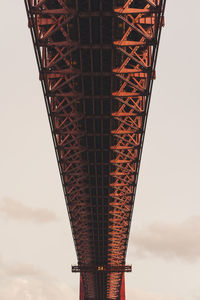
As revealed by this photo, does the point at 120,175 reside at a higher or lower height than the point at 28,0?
higher

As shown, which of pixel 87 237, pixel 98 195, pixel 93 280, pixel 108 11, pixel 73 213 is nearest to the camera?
pixel 108 11

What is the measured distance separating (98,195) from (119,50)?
1959 centimetres

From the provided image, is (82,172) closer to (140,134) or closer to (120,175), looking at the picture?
(120,175)

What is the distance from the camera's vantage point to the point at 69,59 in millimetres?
19344

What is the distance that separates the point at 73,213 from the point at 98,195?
5.95 m

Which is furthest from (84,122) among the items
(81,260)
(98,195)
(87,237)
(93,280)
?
(93,280)

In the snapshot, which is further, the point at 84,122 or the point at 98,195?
the point at 98,195

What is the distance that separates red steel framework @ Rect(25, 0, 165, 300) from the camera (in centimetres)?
1650

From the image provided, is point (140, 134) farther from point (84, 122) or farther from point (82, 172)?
point (82, 172)

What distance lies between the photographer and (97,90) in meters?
20.9

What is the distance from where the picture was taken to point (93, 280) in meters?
67.8

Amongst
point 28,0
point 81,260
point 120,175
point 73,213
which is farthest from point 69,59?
point 81,260

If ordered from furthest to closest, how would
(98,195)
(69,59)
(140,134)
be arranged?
1. (98,195)
2. (140,134)
3. (69,59)

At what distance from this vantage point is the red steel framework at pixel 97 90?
16.5m
